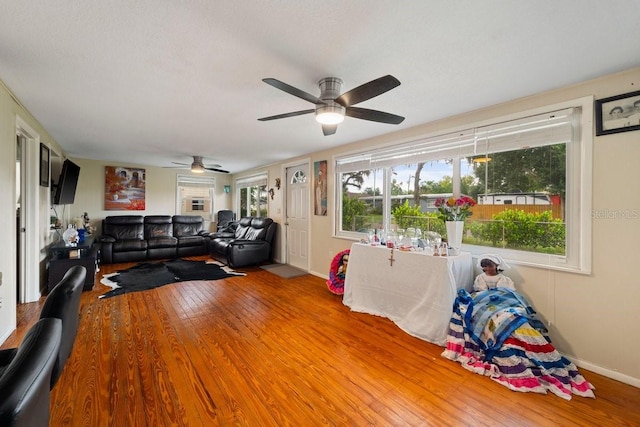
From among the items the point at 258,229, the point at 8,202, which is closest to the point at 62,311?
the point at 8,202

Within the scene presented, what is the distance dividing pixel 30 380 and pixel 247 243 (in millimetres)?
4998

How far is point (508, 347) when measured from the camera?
6.75 feet

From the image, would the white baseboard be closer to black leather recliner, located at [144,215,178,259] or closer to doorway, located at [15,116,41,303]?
doorway, located at [15,116,41,303]

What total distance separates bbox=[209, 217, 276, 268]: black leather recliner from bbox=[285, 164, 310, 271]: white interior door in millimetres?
459

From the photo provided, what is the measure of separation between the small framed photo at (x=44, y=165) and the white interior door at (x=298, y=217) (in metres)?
3.86

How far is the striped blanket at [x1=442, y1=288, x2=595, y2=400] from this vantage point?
6.31ft

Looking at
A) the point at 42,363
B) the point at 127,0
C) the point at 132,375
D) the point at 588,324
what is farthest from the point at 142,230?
the point at 588,324

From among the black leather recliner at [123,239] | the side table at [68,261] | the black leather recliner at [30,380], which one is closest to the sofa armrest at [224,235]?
the black leather recliner at [123,239]

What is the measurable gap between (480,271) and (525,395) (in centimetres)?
121

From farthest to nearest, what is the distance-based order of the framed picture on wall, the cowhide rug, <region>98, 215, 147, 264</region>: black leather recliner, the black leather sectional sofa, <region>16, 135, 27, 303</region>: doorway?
the black leather sectional sofa
<region>98, 215, 147, 264</region>: black leather recliner
the framed picture on wall
the cowhide rug
<region>16, 135, 27, 303</region>: doorway

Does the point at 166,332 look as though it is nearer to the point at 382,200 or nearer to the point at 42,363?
the point at 42,363

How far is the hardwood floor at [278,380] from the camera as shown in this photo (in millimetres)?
1614

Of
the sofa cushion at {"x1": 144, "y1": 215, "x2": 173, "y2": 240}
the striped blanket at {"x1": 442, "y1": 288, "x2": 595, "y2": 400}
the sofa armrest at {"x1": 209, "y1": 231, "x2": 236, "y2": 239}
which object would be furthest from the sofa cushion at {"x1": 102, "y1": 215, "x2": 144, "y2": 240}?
the striped blanket at {"x1": 442, "y1": 288, "x2": 595, "y2": 400}

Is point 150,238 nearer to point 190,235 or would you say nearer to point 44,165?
point 190,235
